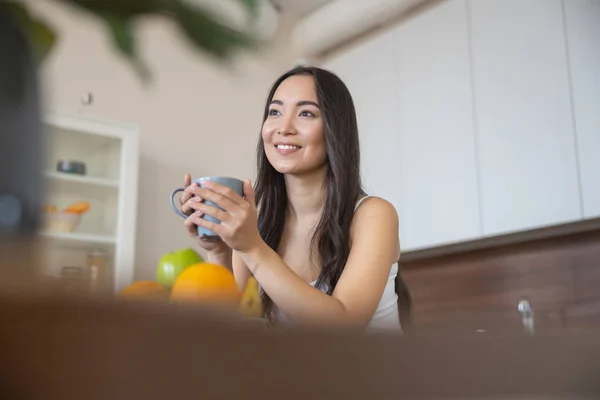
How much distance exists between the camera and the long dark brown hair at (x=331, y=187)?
2.56ft

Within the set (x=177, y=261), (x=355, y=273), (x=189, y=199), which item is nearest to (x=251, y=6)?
(x=177, y=261)

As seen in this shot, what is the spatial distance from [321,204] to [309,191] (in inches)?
0.9

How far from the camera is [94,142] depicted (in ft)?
7.29

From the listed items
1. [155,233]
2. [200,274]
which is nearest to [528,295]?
[155,233]

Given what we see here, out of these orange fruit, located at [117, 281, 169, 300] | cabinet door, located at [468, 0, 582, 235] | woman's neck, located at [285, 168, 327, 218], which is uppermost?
cabinet door, located at [468, 0, 582, 235]

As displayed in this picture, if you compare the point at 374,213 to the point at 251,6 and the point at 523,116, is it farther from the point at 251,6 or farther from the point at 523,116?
the point at 523,116

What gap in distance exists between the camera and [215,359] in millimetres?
109

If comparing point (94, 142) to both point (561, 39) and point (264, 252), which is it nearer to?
point (561, 39)

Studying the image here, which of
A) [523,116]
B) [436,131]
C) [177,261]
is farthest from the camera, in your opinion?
[436,131]

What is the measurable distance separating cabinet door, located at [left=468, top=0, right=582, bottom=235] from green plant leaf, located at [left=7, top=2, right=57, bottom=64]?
1902 millimetres

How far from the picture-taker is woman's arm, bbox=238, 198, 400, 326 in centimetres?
53

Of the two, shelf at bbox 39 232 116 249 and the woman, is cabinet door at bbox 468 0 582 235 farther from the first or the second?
shelf at bbox 39 232 116 249

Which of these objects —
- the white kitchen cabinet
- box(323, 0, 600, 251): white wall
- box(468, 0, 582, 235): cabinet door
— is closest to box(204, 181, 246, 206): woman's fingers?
box(323, 0, 600, 251): white wall

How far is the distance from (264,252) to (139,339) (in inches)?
17.3
